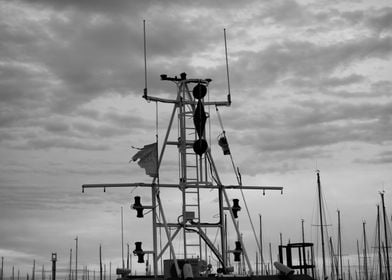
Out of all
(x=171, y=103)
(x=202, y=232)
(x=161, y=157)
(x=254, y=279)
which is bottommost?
(x=254, y=279)

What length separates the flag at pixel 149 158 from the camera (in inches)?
1134

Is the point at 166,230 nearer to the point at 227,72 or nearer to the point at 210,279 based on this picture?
the point at 210,279

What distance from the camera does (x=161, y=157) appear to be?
94.9 ft

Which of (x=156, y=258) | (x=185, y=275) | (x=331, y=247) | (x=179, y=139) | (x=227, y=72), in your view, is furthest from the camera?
(x=331, y=247)

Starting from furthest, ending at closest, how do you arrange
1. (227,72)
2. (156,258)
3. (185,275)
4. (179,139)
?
(227,72)
(179,139)
(156,258)
(185,275)

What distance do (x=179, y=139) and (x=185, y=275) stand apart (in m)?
6.23

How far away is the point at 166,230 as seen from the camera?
27312 millimetres

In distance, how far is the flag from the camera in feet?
94.5

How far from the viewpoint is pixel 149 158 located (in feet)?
94.9

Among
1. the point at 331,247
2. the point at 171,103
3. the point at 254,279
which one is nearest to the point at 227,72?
the point at 171,103

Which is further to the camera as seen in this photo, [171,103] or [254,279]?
[171,103]

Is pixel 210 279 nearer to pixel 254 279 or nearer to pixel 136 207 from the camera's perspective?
pixel 254 279

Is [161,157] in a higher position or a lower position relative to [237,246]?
higher

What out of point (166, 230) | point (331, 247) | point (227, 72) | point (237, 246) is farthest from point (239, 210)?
point (331, 247)
